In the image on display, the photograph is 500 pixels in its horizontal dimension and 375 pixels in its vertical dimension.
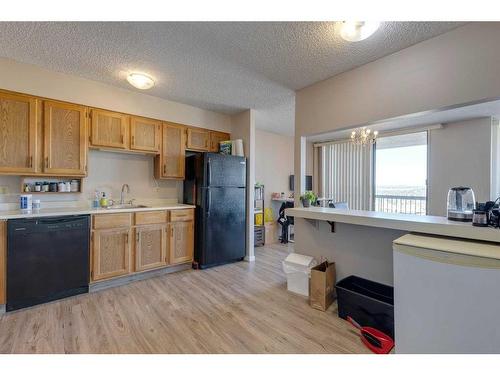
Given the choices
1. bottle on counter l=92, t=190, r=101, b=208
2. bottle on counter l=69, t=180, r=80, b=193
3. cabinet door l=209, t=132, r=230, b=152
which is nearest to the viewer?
bottle on counter l=69, t=180, r=80, b=193

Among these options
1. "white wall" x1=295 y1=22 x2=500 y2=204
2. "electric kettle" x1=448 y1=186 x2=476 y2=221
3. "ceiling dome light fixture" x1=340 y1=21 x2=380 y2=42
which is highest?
"ceiling dome light fixture" x1=340 y1=21 x2=380 y2=42

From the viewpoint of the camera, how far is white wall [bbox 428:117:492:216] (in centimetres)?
407

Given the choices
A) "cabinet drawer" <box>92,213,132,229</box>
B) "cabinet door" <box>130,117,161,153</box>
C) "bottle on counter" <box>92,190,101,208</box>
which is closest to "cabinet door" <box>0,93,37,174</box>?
"bottle on counter" <box>92,190,101,208</box>

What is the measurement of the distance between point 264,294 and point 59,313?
1.99m

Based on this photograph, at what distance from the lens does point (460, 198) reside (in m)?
1.84

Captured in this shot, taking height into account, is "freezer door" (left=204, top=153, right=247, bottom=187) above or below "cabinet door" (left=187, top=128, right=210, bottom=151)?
below

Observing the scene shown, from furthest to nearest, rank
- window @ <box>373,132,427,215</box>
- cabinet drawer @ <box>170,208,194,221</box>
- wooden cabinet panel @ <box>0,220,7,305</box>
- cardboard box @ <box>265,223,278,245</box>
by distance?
1. cardboard box @ <box>265,223,278,245</box>
2. window @ <box>373,132,427,215</box>
3. cabinet drawer @ <box>170,208,194,221</box>
4. wooden cabinet panel @ <box>0,220,7,305</box>

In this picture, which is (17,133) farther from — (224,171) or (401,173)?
(401,173)

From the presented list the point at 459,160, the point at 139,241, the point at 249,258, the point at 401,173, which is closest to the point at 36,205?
the point at 139,241

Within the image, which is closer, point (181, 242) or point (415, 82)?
point (415, 82)

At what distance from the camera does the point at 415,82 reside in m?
2.05

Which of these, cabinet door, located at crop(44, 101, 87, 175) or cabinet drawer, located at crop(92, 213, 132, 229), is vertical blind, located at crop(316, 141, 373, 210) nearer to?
cabinet drawer, located at crop(92, 213, 132, 229)

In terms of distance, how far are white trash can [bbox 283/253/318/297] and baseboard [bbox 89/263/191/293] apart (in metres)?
1.60

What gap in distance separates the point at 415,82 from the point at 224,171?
2.49 metres
